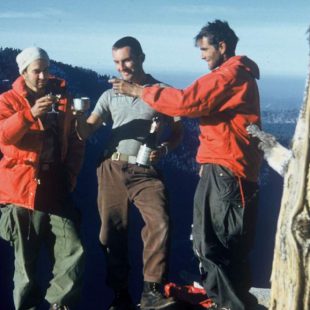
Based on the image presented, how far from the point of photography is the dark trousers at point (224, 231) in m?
4.86

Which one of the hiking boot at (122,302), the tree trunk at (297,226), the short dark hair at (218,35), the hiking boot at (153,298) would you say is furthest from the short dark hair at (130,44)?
the tree trunk at (297,226)

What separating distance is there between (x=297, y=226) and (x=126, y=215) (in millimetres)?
3640

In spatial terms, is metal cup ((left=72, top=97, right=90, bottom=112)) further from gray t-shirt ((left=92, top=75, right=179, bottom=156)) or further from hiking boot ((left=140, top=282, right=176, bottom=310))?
hiking boot ((left=140, top=282, right=176, bottom=310))

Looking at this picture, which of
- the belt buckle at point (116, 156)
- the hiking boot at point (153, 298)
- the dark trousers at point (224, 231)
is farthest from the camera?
the belt buckle at point (116, 156)

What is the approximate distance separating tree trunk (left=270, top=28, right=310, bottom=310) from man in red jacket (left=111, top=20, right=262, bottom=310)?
8.29 ft

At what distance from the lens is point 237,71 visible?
187 inches

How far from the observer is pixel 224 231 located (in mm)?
4926

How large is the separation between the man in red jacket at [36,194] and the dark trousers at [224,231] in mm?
1351

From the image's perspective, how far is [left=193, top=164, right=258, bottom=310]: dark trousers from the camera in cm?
486

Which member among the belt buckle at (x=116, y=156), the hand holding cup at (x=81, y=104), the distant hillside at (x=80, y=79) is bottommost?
the belt buckle at (x=116, y=156)

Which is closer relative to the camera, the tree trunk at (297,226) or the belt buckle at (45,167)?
the tree trunk at (297,226)

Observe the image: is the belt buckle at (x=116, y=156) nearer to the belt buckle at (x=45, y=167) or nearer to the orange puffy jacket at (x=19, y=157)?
the belt buckle at (x=45, y=167)

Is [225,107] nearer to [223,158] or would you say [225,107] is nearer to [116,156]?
[223,158]

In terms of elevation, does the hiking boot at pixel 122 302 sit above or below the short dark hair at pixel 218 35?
below
